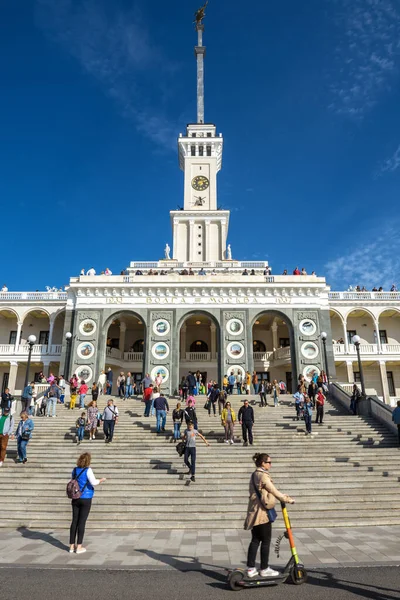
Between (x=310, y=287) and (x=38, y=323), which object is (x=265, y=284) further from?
(x=38, y=323)

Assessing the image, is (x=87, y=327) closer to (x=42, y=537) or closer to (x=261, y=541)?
(x=42, y=537)

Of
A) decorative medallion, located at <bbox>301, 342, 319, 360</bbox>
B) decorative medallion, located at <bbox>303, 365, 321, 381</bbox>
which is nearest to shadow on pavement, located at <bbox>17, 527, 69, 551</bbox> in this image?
decorative medallion, located at <bbox>303, 365, 321, 381</bbox>

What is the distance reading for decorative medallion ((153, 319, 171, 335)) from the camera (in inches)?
A: 1207

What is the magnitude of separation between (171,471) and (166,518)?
2.50m

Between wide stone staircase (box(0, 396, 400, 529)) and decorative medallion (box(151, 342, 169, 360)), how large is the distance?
41.3 ft

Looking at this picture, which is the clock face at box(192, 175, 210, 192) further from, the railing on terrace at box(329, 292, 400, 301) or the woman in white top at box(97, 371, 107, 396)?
the woman in white top at box(97, 371, 107, 396)

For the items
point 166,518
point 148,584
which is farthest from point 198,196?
point 148,584

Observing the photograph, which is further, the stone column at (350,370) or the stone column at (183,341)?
the stone column at (183,341)

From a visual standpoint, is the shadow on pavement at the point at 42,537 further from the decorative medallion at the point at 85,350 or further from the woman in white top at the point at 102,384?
the decorative medallion at the point at 85,350

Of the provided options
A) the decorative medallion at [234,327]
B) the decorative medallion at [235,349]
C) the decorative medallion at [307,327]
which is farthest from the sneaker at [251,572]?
the decorative medallion at [307,327]

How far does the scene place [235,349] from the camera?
3030 centimetres

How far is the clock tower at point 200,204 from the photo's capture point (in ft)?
151

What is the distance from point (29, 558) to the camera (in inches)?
281

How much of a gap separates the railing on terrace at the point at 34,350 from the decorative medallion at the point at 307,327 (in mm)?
20402
